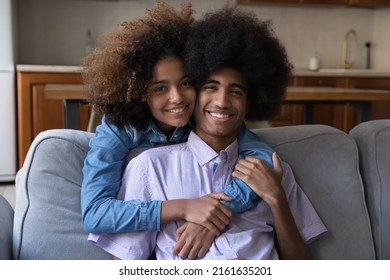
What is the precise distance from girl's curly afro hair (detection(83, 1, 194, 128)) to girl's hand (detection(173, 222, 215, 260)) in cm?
33

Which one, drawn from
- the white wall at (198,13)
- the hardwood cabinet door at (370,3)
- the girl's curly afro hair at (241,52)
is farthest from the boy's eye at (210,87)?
the hardwood cabinet door at (370,3)

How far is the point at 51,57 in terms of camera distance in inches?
179

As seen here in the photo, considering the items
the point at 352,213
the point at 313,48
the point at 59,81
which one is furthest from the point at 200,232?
the point at 313,48

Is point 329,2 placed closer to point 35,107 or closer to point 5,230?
point 35,107

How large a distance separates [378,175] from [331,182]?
0.15 metres

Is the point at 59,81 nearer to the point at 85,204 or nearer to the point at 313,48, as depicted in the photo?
the point at 313,48

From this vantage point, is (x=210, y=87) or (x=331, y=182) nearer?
(x=210, y=87)

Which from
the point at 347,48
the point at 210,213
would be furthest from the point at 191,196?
the point at 347,48

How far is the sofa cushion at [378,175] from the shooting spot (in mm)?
1463

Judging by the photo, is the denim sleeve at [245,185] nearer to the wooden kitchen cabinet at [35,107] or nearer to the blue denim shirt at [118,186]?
the blue denim shirt at [118,186]

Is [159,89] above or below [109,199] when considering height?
above

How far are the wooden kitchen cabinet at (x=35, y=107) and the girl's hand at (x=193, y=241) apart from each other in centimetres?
283

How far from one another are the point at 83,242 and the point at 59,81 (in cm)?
282

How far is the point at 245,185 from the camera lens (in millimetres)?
Answer: 1222
